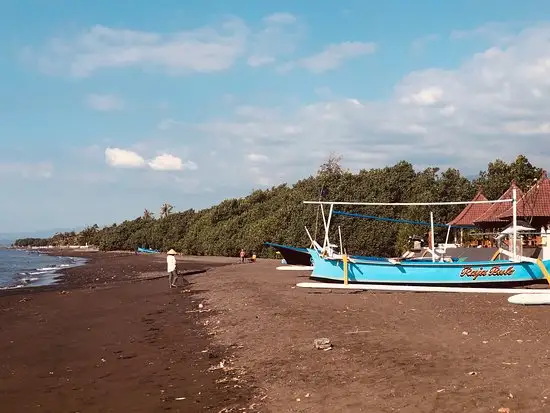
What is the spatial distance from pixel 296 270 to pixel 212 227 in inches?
1701

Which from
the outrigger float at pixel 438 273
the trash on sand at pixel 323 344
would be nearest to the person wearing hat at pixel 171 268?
the outrigger float at pixel 438 273

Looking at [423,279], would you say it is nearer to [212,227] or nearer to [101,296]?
[101,296]

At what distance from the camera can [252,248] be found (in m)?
60.0

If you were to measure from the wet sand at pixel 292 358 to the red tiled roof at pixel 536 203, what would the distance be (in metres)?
14.4

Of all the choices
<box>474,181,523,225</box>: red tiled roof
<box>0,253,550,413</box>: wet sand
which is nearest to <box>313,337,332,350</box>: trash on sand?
<box>0,253,550,413</box>: wet sand

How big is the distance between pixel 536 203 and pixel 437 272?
44.8 feet

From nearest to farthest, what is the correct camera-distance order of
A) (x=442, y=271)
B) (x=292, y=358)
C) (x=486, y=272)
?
(x=292, y=358)
(x=486, y=272)
(x=442, y=271)

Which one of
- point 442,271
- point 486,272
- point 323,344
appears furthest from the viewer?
point 442,271

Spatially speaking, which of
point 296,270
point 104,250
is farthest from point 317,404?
point 104,250

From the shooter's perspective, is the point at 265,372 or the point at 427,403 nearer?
the point at 427,403

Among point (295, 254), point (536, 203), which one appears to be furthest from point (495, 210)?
point (295, 254)

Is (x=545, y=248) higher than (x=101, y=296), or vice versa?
(x=545, y=248)

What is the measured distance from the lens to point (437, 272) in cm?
1914

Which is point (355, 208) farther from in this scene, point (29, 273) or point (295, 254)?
point (29, 273)
